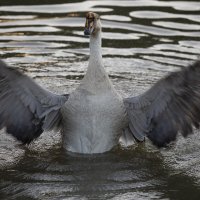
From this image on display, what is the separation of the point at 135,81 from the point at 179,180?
3.49 m

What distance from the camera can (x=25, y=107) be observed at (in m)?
8.79

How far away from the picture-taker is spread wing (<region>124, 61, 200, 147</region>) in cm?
820

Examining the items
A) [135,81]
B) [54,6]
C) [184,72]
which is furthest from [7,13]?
[184,72]

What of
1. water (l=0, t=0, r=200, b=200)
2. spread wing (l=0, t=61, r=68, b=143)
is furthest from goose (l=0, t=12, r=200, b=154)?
water (l=0, t=0, r=200, b=200)

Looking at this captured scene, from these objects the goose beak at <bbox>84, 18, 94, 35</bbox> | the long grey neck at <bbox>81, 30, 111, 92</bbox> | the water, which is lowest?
the water

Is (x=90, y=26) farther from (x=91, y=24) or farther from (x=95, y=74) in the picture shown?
(x=95, y=74)

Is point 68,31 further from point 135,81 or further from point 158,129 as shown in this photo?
point 158,129

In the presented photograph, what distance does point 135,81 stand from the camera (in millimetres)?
11391

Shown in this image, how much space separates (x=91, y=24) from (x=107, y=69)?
11.3ft

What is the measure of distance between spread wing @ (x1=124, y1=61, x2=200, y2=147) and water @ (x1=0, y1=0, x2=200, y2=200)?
348mm

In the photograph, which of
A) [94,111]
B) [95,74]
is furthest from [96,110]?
[95,74]

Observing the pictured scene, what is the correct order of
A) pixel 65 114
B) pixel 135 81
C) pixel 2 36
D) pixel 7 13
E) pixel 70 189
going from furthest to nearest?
pixel 7 13
pixel 2 36
pixel 135 81
pixel 65 114
pixel 70 189

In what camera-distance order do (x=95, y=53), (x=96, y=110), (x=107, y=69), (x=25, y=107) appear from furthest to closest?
(x=107, y=69) < (x=25, y=107) < (x=95, y=53) < (x=96, y=110)

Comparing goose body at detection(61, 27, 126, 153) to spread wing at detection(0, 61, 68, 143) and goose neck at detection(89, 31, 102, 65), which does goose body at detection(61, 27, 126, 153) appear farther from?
spread wing at detection(0, 61, 68, 143)
